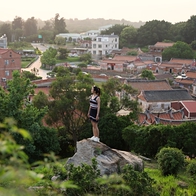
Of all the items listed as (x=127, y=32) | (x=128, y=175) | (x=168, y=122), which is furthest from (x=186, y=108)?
(x=127, y=32)

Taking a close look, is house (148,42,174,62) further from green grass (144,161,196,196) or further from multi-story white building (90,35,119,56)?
green grass (144,161,196,196)

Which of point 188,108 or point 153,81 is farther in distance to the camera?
point 153,81

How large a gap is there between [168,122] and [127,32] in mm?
43789

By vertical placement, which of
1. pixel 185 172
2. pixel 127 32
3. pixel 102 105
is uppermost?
pixel 127 32

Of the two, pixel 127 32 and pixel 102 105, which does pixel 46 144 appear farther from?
pixel 127 32

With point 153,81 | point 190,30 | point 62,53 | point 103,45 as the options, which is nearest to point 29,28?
point 103,45

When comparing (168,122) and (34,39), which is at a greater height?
(34,39)

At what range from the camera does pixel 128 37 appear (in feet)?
194

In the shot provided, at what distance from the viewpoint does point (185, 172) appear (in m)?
11.3

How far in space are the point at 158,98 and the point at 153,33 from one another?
34.8 metres

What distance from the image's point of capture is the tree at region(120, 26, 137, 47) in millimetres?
58875

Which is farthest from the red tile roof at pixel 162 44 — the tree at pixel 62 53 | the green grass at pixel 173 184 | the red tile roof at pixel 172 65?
the green grass at pixel 173 184

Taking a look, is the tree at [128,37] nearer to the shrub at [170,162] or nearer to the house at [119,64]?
the house at [119,64]

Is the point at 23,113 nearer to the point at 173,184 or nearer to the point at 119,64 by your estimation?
the point at 173,184
